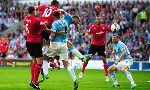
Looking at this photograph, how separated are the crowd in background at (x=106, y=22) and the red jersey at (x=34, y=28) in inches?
804

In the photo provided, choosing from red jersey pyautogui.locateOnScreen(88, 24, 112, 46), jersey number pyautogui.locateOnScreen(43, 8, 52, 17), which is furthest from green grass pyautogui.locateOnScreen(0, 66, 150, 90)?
jersey number pyautogui.locateOnScreen(43, 8, 52, 17)

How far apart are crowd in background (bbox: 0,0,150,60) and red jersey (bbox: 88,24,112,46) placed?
1243cm

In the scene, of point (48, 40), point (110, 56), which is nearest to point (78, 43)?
point (110, 56)

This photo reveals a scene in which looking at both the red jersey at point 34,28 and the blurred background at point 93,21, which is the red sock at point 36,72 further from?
the blurred background at point 93,21

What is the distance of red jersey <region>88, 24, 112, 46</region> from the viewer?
26.5 metres

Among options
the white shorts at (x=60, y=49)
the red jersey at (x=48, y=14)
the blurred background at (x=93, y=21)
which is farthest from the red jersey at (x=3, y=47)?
the white shorts at (x=60, y=49)

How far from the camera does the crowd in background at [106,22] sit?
4041cm

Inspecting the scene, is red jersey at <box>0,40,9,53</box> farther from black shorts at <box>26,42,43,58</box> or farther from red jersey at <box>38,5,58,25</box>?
black shorts at <box>26,42,43,58</box>

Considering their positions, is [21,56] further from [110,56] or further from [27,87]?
[27,87]

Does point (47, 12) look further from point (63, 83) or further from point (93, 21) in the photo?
point (93, 21)

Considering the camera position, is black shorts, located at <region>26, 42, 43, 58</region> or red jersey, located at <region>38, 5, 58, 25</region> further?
red jersey, located at <region>38, 5, 58, 25</region>

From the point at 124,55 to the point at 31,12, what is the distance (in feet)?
13.4

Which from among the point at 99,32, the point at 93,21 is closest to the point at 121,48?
the point at 99,32

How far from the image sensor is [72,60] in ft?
126
